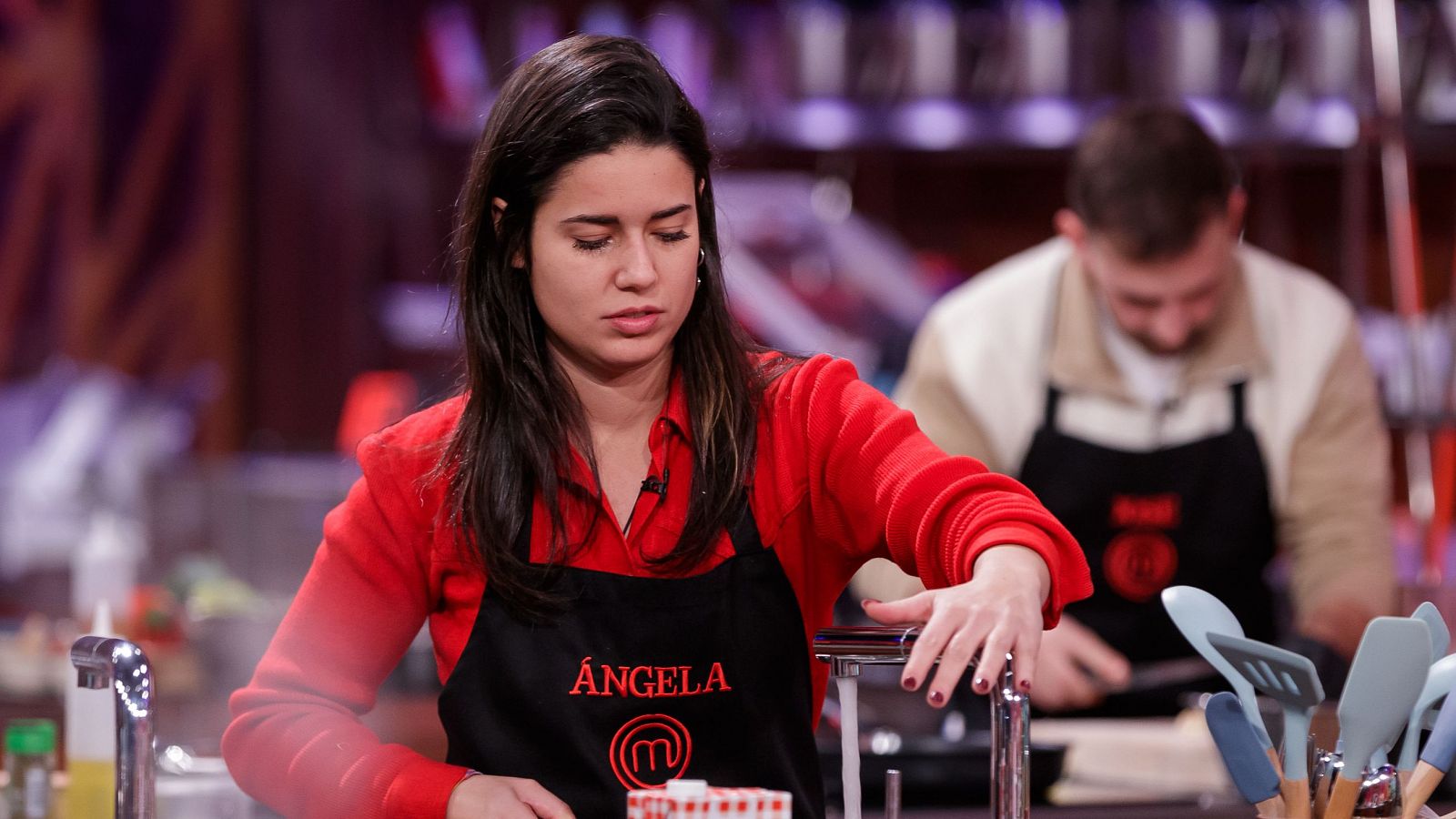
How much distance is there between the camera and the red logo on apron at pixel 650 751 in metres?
1.19

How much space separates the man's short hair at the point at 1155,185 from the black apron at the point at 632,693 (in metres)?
1.09

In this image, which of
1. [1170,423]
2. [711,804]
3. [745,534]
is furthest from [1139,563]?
[711,804]

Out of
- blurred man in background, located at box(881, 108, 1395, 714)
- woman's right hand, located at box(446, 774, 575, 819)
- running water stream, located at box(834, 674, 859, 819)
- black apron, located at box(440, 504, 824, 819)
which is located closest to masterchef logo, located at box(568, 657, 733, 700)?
black apron, located at box(440, 504, 824, 819)

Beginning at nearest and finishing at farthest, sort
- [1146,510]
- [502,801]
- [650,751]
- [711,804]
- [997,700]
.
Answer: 1. [711,804]
2. [997,700]
3. [502,801]
4. [650,751]
5. [1146,510]

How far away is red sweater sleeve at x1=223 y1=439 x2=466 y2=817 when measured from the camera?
3.71 feet

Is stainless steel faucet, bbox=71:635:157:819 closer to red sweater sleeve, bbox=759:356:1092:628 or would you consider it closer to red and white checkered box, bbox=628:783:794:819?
red and white checkered box, bbox=628:783:794:819

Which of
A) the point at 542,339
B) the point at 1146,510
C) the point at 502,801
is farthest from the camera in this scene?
the point at 1146,510

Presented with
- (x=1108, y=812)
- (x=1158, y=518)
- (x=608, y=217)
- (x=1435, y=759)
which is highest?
(x=608, y=217)

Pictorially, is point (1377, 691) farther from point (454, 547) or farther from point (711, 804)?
point (454, 547)

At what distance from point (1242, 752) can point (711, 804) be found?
34 cm

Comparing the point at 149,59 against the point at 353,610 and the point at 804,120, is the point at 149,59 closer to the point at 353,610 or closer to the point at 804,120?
the point at 804,120

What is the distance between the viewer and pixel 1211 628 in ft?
3.33

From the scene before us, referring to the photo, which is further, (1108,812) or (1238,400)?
(1238,400)

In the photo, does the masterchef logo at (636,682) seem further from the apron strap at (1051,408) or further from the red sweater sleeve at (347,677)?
the apron strap at (1051,408)
